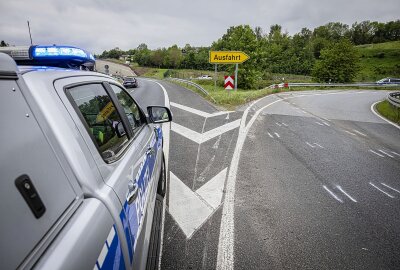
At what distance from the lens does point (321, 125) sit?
32.5 ft

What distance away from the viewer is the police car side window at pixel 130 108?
109 inches

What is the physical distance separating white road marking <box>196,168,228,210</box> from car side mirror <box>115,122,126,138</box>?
6.94 feet

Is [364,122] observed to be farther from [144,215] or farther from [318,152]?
[144,215]

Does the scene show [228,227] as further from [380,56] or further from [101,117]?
[380,56]

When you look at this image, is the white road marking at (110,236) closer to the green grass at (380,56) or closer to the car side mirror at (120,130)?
the car side mirror at (120,130)

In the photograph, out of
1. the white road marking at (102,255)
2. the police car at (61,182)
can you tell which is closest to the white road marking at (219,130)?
the police car at (61,182)

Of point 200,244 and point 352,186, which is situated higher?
point 200,244

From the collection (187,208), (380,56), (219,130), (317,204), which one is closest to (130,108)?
(187,208)

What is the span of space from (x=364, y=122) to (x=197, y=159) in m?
8.98

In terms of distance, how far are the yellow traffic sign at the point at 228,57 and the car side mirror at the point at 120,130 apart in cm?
1395

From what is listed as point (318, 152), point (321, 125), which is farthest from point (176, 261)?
point (321, 125)

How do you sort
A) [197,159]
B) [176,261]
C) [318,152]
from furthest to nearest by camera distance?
1. [318,152]
2. [197,159]
3. [176,261]

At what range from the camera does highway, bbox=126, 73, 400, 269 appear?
2.97 m

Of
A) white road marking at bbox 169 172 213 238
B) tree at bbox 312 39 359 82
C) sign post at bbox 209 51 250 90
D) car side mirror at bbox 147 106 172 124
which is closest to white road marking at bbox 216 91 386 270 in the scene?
white road marking at bbox 169 172 213 238
